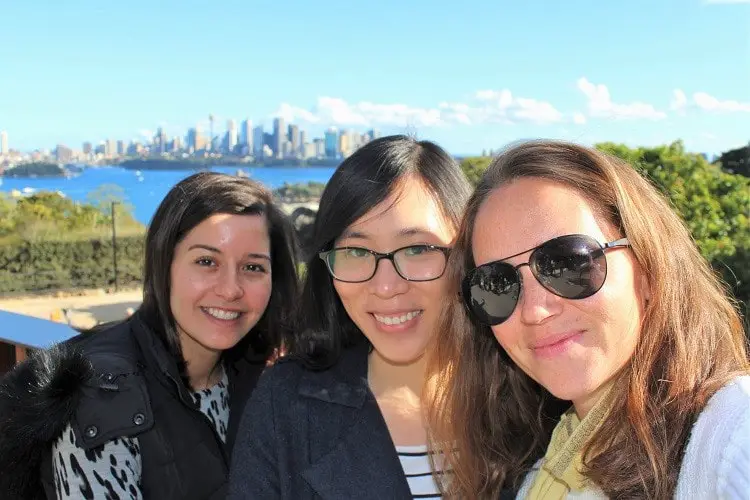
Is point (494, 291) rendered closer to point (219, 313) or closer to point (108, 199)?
point (219, 313)

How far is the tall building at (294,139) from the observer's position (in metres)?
74.3

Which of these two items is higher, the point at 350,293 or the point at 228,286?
the point at 350,293

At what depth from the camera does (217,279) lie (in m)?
A: 2.75

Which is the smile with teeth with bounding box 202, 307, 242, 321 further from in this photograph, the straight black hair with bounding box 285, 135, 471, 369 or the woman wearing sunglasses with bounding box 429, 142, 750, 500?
the woman wearing sunglasses with bounding box 429, 142, 750, 500

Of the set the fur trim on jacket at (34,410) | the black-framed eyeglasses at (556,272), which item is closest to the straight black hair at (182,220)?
the fur trim on jacket at (34,410)

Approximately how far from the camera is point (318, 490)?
207 centimetres

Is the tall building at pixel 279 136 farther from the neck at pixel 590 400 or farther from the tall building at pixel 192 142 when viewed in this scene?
the neck at pixel 590 400

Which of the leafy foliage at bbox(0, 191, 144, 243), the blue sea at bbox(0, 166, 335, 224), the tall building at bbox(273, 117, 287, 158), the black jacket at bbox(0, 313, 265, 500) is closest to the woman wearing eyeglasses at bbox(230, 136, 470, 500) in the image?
the blue sea at bbox(0, 166, 335, 224)

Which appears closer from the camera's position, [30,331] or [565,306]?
[565,306]

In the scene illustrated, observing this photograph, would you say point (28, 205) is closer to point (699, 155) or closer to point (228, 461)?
point (699, 155)

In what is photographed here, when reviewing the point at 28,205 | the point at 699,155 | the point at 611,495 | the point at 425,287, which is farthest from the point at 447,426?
the point at 28,205

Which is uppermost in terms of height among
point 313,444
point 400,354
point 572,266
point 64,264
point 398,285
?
point 572,266

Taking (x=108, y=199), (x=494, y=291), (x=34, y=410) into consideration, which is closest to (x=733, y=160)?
→ (x=108, y=199)

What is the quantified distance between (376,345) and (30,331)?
233 cm
